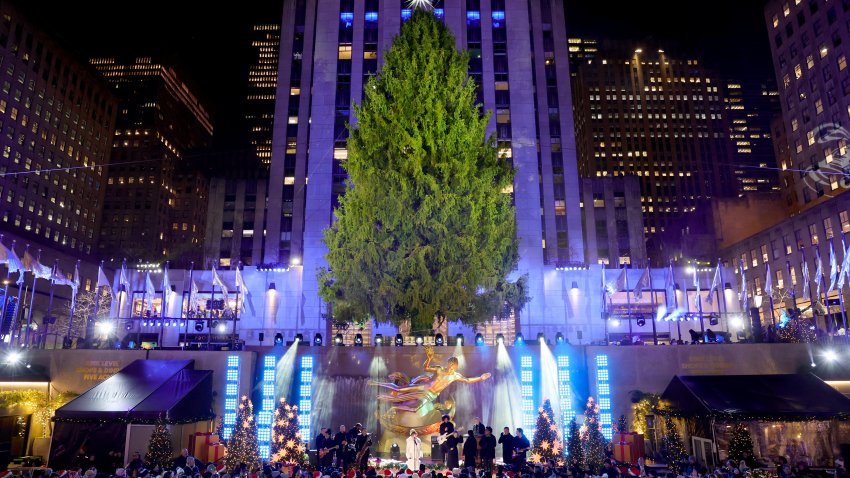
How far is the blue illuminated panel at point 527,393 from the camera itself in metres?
24.7

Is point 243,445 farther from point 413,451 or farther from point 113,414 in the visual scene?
point 413,451

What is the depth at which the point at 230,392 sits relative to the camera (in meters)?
24.9

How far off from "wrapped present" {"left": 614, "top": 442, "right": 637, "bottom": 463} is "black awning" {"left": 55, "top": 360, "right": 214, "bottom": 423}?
54.1ft

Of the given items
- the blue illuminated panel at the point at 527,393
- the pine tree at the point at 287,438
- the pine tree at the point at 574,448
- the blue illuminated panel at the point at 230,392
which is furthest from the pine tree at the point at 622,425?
the blue illuminated panel at the point at 230,392

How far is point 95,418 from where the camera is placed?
2103 cm

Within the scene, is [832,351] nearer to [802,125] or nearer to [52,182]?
[802,125]

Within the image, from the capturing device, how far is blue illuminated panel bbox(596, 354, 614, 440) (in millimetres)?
24766

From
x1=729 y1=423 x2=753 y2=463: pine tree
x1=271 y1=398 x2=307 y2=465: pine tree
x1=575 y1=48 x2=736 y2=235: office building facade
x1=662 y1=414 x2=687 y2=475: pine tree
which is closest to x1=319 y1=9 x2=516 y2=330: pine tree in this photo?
x1=271 y1=398 x2=307 y2=465: pine tree

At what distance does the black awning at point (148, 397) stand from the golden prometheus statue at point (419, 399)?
7.16 metres

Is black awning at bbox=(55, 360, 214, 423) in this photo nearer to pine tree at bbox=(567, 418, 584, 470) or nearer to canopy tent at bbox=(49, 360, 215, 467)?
canopy tent at bbox=(49, 360, 215, 467)

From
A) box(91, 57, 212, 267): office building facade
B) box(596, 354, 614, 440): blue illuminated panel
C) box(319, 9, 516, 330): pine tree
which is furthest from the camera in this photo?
box(91, 57, 212, 267): office building facade

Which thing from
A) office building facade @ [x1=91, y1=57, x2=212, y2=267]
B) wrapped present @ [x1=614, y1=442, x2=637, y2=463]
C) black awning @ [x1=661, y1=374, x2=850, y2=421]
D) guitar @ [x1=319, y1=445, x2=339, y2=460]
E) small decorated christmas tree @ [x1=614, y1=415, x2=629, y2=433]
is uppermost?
office building facade @ [x1=91, y1=57, x2=212, y2=267]

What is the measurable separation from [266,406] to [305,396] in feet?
5.75

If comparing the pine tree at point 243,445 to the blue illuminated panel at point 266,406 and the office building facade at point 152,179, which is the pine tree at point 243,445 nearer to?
the blue illuminated panel at point 266,406
